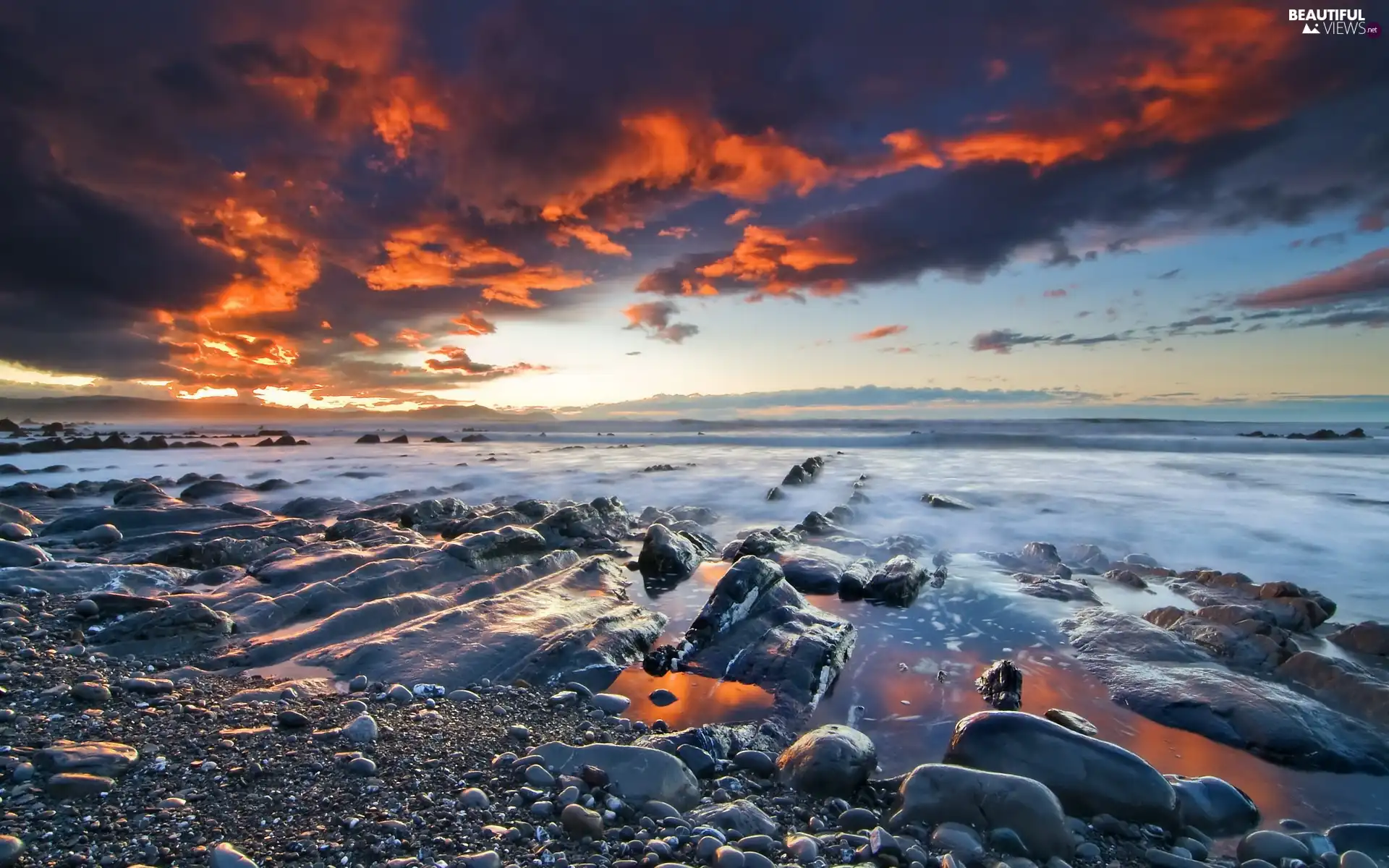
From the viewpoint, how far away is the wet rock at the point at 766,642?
4.22m

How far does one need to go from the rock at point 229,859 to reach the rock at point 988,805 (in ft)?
8.03

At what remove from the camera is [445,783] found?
2797mm

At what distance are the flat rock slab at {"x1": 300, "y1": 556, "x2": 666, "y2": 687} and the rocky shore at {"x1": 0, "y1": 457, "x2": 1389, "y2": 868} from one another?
30 mm

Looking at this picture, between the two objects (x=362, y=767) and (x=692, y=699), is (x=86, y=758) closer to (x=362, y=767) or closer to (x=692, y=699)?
(x=362, y=767)

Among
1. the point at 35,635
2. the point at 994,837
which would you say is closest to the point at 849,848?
the point at 994,837

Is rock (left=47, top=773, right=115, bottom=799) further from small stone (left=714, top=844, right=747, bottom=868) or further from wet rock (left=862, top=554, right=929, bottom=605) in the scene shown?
wet rock (left=862, top=554, right=929, bottom=605)

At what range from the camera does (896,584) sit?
6.00 m

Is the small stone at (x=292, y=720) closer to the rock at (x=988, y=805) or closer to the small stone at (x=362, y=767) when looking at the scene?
the small stone at (x=362, y=767)

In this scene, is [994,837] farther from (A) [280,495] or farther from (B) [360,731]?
(A) [280,495]

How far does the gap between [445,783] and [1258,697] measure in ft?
15.2

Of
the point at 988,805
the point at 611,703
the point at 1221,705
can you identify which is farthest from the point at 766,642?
the point at 1221,705

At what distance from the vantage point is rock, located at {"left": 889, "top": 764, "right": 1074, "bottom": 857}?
8.51 ft

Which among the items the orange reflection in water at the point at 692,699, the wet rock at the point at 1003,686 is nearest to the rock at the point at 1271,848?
the wet rock at the point at 1003,686

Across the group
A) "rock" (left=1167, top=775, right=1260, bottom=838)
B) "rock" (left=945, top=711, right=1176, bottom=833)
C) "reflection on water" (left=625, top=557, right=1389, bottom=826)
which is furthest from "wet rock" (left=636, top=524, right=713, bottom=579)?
"rock" (left=1167, top=775, right=1260, bottom=838)
